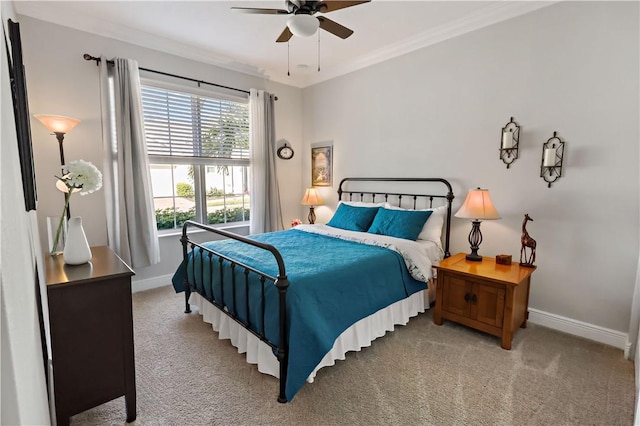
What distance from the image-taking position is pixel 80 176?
5.65 feet

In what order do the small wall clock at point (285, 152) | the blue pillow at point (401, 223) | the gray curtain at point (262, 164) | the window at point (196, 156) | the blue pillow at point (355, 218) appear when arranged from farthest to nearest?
1. the small wall clock at point (285, 152)
2. the gray curtain at point (262, 164)
3. the window at point (196, 156)
4. the blue pillow at point (355, 218)
5. the blue pillow at point (401, 223)

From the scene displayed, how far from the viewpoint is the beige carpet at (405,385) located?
1746mm

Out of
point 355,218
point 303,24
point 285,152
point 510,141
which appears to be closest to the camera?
point 303,24

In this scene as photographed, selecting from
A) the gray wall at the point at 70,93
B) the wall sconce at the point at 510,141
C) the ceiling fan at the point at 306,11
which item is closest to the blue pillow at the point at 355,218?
the wall sconce at the point at 510,141

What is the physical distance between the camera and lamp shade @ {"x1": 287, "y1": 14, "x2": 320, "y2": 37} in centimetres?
211

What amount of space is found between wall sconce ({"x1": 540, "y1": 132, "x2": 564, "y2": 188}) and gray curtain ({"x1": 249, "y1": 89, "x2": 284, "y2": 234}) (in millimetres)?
3193

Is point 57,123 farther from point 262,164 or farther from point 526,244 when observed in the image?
point 526,244

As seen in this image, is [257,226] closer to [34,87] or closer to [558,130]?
[34,87]

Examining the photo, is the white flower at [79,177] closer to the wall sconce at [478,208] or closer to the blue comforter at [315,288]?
the blue comforter at [315,288]

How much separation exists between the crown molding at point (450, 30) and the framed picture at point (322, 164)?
41.2 inches

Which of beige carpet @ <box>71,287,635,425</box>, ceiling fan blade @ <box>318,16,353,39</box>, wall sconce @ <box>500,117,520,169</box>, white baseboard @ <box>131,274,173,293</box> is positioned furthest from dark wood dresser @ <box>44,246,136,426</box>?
wall sconce @ <box>500,117,520,169</box>

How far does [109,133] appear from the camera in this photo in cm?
326

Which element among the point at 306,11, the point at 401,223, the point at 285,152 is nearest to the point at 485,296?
the point at 401,223

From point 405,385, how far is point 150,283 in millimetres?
3069
